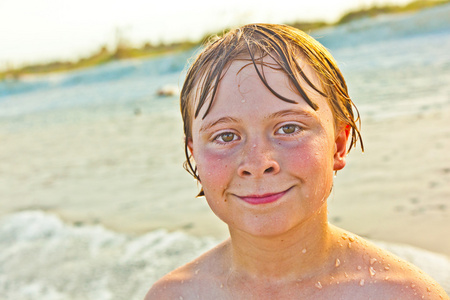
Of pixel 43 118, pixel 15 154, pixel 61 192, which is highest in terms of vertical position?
pixel 61 192

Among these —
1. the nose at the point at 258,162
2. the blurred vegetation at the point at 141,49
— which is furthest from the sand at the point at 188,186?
the blurred vegetation at the point at 141,49

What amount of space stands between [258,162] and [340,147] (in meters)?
0.52

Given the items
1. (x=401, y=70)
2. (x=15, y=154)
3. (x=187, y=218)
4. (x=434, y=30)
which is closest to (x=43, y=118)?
(x=15, y=154)

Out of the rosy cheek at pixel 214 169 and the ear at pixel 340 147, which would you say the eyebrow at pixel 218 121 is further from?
the ear at pixel 340 147

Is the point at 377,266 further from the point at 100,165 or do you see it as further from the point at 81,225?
the point at 100,165

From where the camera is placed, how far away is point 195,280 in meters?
2.42

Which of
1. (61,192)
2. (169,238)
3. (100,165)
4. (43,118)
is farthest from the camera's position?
(43,118)

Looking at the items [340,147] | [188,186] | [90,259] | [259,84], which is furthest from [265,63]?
[188,186]

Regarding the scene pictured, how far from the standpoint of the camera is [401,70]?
9617mm

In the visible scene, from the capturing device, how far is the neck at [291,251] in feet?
6.93

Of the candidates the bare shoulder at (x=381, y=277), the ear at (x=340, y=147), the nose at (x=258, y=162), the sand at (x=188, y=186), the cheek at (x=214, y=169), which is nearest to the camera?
the nose at (x=258, y=162)

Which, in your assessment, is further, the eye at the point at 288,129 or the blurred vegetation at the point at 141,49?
the blurred vegetation at the point at 141,49

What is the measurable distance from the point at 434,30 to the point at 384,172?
37.1ft

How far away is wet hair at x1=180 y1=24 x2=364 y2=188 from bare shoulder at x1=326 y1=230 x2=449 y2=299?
559 millimetres
